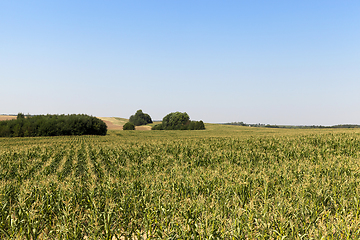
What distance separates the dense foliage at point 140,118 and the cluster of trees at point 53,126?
8288 cm

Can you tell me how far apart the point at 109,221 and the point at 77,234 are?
79 cm

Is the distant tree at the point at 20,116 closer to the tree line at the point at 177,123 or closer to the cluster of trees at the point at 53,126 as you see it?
the cluster of trees at the point at 53,126

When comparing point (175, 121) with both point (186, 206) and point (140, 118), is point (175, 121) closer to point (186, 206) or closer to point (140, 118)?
point (140, 118)

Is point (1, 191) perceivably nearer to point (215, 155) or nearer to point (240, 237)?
point (240, 237)

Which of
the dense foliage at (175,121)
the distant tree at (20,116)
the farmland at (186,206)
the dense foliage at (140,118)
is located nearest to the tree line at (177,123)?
the dense foliage at (175,121)

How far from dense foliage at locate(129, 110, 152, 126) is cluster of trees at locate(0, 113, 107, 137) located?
272ft

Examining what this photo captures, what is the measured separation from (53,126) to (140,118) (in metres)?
94.8

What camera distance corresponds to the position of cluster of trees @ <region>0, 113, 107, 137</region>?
210 feet

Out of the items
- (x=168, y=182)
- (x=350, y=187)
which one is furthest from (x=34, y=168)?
(x=350, y=187)

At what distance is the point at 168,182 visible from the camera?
27.3ft

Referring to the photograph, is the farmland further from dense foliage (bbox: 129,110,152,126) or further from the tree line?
dense foliage (bbox: 129,110,152,126)

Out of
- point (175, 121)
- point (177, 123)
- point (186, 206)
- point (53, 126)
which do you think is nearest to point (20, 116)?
point (53, 126)

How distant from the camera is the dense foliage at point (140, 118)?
157750 mm

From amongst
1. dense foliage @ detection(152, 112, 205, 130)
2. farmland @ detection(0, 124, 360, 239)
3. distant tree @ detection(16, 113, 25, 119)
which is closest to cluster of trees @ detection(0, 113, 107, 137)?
distant tree @ detection(16, 113, 25, 119)
